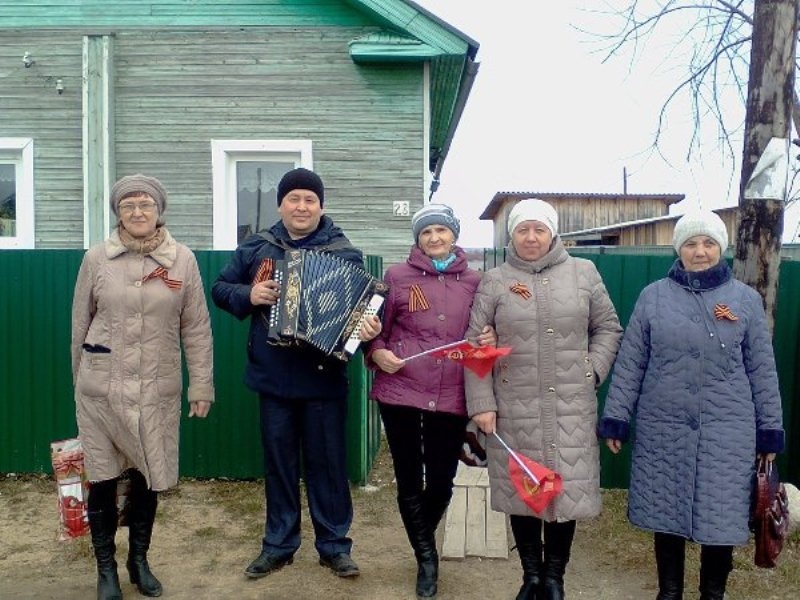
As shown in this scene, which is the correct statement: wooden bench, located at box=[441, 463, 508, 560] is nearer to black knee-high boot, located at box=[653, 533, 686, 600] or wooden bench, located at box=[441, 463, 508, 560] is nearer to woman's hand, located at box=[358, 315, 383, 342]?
black knee-high boot, located at box=[653, 533, 686, 600]

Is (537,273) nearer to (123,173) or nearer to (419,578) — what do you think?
(419,578)

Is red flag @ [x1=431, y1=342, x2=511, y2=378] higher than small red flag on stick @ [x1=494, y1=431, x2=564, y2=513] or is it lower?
higher

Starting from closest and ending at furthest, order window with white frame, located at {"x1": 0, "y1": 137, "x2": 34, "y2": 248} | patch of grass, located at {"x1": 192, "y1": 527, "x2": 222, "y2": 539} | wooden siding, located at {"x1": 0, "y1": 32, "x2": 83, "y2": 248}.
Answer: patch of grass, located at {"x1": 192, "y1": 527, "x2": 222, "y2": 539}, wooden siding, located at {"x1": 0, "y1": 32, "x2": 83, "y2": 248}, window with white frame, located at {"x1": 0, "y1": 137, "x2": 34, "y2": 248}

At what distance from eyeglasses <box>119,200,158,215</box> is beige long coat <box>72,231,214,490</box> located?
0.49 feet

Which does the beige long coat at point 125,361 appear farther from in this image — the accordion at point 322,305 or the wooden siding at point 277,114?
the wooden siding at point 277,114

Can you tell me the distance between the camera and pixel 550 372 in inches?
138

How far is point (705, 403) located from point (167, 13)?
7.16 metres

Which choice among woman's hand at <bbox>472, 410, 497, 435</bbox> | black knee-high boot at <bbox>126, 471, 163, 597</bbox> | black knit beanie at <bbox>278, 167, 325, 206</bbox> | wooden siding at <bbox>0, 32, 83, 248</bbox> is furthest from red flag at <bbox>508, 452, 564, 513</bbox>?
wooden siding at <bbox>0, 32, 83, 248</bbox>

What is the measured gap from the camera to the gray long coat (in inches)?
132

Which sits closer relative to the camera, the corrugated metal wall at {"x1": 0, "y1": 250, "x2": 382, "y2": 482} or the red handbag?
the red handbag

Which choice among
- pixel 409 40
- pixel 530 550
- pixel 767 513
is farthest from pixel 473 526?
pixel 409 40

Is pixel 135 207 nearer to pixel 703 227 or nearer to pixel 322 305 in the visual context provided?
pixel 322 305

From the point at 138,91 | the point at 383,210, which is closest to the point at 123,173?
the point at 138,91

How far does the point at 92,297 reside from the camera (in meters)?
3.73
